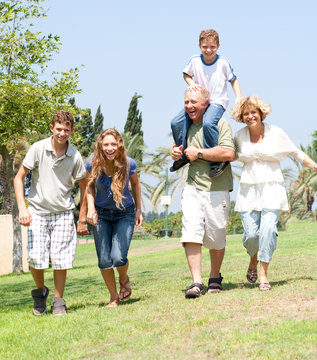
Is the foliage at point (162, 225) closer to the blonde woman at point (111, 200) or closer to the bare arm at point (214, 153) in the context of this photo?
the blonde woman at point (111, 200)

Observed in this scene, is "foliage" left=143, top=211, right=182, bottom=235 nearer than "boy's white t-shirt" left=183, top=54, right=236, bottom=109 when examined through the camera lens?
No

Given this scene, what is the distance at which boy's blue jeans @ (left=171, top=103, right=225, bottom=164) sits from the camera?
279 inches

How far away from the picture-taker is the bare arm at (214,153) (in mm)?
6992

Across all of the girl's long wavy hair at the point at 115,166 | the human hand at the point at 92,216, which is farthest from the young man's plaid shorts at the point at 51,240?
the girl's long wavy hair at the point at 115,166

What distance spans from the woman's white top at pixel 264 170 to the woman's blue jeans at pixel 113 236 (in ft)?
4.09

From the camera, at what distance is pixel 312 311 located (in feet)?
18.9

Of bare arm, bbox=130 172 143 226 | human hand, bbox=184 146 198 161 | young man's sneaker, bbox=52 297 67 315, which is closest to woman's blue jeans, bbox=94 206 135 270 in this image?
bare arm, bbox=130 172 143 226

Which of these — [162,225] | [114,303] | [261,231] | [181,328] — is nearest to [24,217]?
[114,303]

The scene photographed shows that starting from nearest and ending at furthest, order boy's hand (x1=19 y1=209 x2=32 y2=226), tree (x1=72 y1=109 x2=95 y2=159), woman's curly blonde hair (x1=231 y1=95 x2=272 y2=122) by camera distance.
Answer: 1. boy's hand (x1=19 y1=209 x2=32 y2=226)
2. woman's curly blonde hair (x1=231 y1=95 x2=272 y2=122)
3. tree (x1=72 y1=109 x2=95 y2=159)

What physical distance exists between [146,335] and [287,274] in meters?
3.73

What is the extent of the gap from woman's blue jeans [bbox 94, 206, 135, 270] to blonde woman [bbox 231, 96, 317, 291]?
4.12 feet

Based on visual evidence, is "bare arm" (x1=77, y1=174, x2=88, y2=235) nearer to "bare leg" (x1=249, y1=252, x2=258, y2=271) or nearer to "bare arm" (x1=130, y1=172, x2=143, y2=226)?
"bare arm" (x1=130, y1=172, x2=143, y2=226)

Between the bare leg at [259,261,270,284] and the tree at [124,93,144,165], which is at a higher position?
the tree at [124,93,144,165]

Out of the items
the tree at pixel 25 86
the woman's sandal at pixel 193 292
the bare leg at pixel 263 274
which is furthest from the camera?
the tree at pixel 25 86
